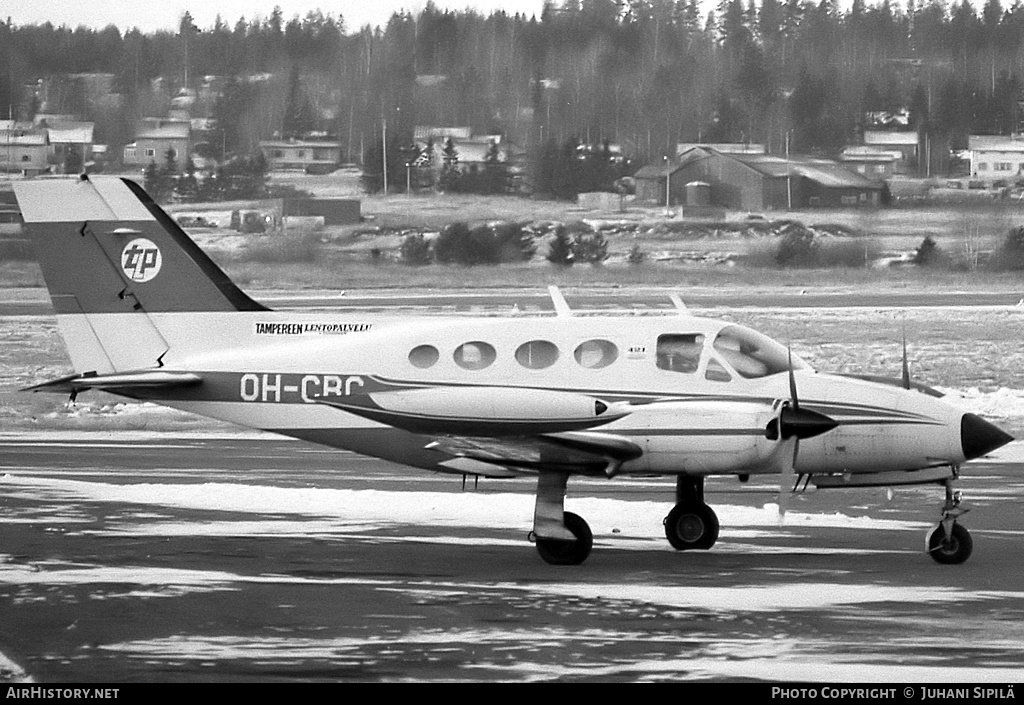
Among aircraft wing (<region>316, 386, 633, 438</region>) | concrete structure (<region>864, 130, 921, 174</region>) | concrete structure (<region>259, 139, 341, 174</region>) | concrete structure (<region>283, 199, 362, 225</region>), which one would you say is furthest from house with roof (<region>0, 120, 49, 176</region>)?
aircraft wing (<region>316, 386, 633, 438</region>)

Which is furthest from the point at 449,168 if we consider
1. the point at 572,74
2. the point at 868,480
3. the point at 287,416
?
the point at 868,480

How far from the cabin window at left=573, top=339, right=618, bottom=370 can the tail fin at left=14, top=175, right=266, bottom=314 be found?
390 centimetres

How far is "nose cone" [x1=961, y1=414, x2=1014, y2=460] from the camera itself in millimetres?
14527

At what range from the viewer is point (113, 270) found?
17.2 m

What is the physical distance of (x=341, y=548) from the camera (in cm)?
1575

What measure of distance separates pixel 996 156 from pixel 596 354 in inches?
1948

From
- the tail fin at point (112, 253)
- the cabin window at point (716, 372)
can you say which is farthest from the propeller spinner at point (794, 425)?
the tail fin at point (112, 253)

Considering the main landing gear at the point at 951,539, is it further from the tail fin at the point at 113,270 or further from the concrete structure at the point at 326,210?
the concrete structure at the point at 326,210

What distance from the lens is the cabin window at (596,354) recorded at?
50.8 ft

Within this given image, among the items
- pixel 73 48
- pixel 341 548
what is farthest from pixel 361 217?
pixel 341 548

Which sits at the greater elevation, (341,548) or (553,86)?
(553,86)
